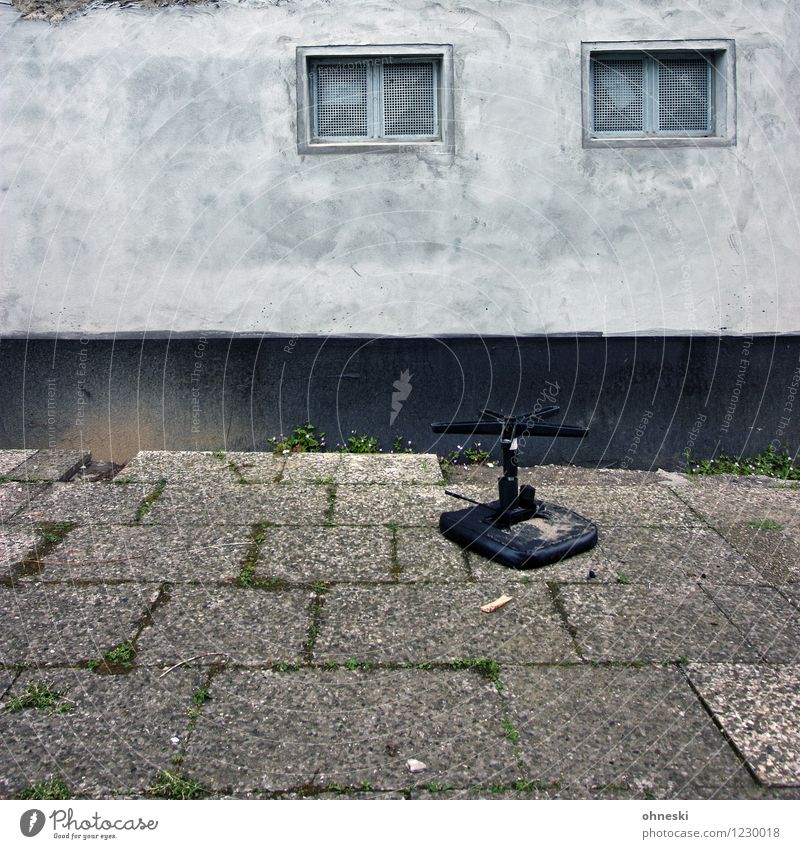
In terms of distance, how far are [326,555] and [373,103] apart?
3365mm

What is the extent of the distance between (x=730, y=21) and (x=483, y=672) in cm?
492

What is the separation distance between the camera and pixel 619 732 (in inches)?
100.0

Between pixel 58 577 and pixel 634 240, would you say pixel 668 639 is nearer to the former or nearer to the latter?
pixel 58 577

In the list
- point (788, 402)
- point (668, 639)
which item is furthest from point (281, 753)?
point (788, 402)

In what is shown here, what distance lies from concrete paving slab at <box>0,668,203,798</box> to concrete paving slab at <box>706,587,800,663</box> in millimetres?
2119

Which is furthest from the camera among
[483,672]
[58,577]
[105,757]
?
[58,577]

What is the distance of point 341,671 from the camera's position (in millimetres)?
2904

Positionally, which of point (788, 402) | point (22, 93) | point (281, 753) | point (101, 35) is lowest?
point (281, 753)

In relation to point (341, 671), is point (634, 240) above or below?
above

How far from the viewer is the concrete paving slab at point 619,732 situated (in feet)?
7.66

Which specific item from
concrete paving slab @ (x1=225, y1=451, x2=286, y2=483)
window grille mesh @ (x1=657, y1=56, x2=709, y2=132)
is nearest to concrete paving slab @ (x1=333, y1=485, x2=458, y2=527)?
concrete paving slab @ (x1=225, y1=451, x2=286, y2=483)
